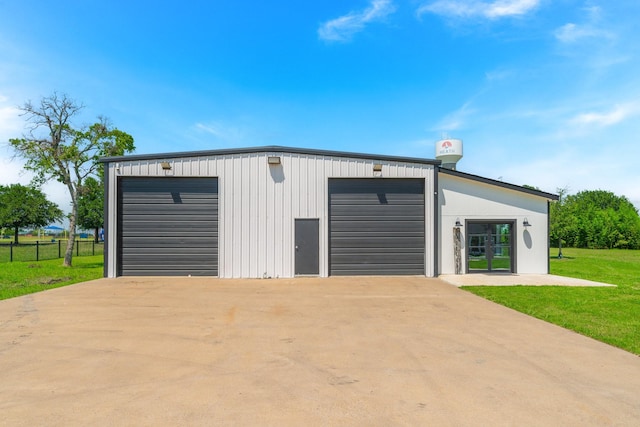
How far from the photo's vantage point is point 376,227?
12.7m

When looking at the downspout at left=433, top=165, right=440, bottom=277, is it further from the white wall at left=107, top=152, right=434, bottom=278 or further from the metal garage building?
the white wall at left=107, top=152, right=434, bottom=278

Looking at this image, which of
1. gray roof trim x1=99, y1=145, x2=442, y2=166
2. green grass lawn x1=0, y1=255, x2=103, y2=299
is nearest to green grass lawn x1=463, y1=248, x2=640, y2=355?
gray roof trim x1=99, y1=145, x2=442, y2=166

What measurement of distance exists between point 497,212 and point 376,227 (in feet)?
15.2

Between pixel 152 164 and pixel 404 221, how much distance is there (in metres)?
9.24

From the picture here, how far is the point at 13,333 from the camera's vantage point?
17.6 feet

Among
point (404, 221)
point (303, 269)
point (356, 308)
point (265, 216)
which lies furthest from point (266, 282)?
point (404, 221)

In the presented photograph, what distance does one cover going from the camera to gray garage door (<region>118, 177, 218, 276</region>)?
489 inches

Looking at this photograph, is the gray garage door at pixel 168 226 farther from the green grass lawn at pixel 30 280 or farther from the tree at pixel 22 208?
the tree at pixel 22 208

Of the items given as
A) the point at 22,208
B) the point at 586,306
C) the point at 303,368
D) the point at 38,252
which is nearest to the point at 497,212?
the point at 586,306

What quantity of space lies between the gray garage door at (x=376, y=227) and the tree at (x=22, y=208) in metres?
41.3

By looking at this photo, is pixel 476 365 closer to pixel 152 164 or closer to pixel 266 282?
Result: pixel 266 282

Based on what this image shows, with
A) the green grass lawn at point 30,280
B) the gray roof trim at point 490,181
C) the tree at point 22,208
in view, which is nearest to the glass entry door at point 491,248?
the gray roof trim at point 490,181

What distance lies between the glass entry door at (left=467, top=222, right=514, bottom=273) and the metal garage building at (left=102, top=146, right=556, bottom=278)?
2.16 ft

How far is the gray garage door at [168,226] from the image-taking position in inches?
489
